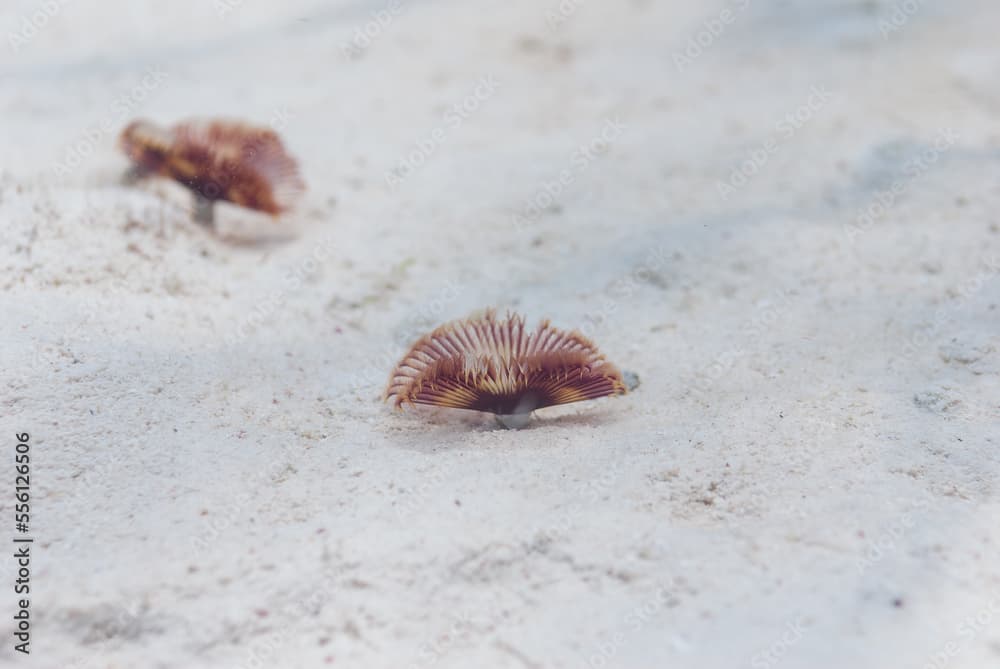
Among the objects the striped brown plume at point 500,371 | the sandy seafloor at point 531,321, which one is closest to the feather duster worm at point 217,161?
the sandy seafloor at point 531,321

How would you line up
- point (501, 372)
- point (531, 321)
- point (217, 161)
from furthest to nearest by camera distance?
point (217, 161), point (531, 321), point (501, 372)

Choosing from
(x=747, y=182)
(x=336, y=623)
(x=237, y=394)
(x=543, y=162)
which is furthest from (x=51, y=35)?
(x=336, y=623)

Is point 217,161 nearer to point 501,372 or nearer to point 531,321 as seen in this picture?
point 531,321

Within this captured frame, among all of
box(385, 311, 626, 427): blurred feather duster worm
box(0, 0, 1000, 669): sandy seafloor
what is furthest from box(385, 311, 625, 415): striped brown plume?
box(0, 0, 1000, 669): sandy seafloor

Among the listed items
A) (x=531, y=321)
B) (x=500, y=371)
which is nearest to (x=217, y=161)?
(x=531, y=321)

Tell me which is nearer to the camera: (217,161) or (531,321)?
(531,321)

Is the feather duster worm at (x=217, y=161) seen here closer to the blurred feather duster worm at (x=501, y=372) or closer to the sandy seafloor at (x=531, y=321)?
the sandy seafloor at (x=531, y=321)

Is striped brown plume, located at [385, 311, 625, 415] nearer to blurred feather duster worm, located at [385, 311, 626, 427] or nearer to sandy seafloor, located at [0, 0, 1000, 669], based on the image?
blurred feather duster worm, located at [385, 311, 626, 427]
